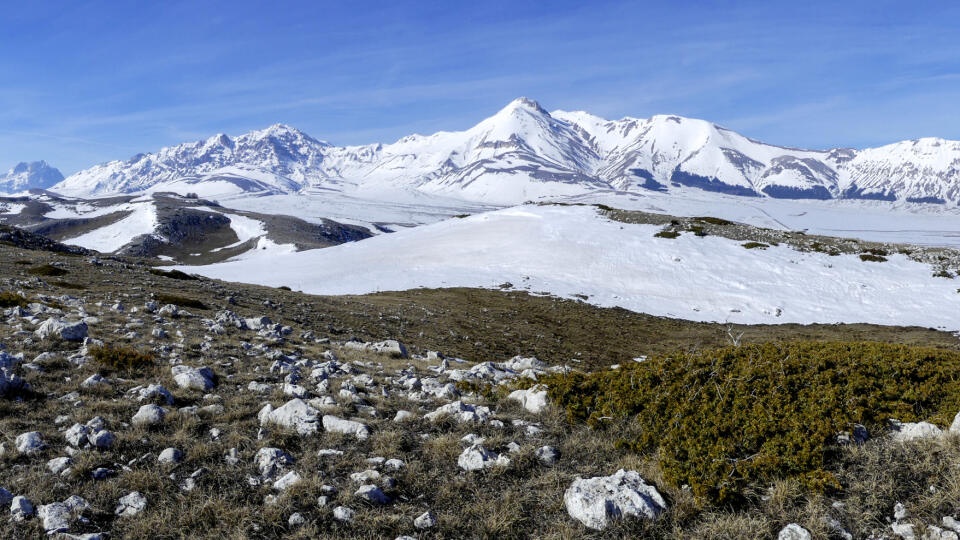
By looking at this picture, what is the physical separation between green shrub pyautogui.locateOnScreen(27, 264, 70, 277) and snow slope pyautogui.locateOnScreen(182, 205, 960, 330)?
60.1 feet

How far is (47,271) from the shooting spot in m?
24.8

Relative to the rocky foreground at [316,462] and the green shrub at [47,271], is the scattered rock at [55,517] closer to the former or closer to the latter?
the rocky foreground at [316,462]

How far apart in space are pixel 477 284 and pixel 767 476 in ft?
122

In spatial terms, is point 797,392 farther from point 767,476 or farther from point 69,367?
point 69,367

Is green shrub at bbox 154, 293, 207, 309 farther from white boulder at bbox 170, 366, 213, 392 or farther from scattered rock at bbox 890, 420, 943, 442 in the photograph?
scattered rock at bbox 890, 420, 943, 442

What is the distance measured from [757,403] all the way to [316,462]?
7110 millimetres

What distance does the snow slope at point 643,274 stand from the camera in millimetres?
38000

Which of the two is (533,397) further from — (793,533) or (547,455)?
(793,533)

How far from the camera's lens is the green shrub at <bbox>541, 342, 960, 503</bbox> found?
6246 millimetres

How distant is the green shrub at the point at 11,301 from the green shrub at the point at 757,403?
17.3 metres

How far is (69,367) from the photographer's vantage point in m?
10.3

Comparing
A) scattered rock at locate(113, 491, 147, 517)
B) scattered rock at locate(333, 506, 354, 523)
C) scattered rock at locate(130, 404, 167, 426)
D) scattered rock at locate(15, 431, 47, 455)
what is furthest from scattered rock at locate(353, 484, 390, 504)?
scattered rock at locate(15, 431, 47, 455)

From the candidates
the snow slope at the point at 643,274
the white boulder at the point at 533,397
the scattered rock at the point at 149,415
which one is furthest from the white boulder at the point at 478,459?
the snow slope at the point at 643,274

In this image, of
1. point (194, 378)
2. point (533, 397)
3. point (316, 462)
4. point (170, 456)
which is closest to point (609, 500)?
point (533, 397)
